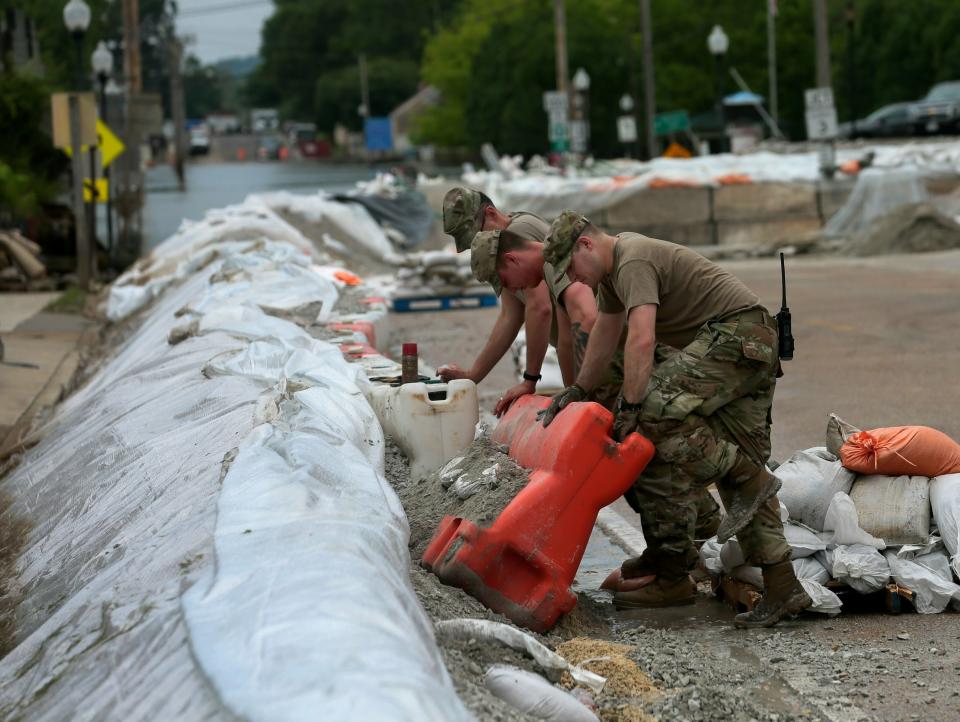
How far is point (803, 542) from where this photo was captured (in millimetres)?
5879

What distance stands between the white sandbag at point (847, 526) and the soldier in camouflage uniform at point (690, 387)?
1.00 feet

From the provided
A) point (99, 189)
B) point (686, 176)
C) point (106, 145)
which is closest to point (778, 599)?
point (686, 176)

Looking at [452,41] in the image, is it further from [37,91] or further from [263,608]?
[263,608]

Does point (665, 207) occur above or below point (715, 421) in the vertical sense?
above

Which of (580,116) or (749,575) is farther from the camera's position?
(580,116)

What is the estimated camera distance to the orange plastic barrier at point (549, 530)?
531 cm

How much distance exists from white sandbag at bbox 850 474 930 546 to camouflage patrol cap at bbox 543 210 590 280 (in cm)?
154

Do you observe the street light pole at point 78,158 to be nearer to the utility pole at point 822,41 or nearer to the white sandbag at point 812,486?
the utility pole at point 822,41

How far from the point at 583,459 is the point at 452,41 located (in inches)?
3311

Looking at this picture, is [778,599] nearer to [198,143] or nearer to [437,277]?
[437,277]

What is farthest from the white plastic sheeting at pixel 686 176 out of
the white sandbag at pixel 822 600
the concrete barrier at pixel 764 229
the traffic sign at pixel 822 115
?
the white sandbag at pixel 822 600

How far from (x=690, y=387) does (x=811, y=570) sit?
2.92 feet

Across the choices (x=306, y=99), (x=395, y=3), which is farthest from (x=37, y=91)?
(x=306, y=99)

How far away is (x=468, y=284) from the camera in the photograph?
17703mm
